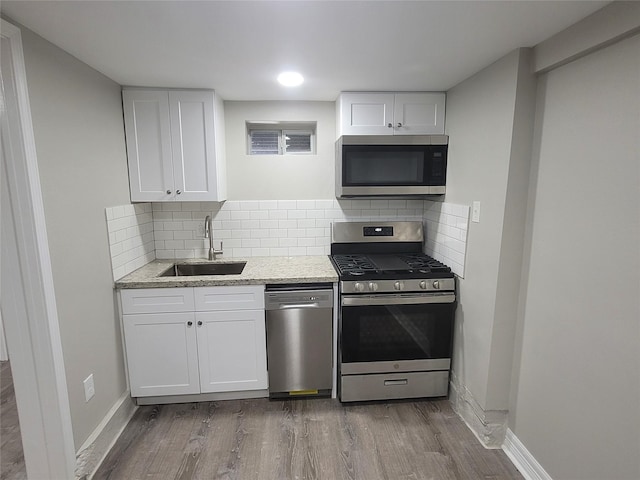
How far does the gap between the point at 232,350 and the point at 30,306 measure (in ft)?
3.78

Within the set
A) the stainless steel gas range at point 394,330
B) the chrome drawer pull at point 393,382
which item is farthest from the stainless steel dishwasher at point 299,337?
the chrome drawer pull at point 393,382

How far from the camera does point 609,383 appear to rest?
1.30 m

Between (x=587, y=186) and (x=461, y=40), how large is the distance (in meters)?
0.88

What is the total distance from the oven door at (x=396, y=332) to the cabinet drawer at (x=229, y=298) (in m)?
0.58

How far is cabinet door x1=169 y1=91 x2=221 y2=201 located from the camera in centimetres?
230

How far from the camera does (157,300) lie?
214 centimetres

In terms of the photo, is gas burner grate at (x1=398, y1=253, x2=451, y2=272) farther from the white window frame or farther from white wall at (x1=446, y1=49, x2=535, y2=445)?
the white window frame

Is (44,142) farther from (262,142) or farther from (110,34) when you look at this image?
(262,142)

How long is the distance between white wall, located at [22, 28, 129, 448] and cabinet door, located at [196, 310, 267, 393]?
535 millimetres

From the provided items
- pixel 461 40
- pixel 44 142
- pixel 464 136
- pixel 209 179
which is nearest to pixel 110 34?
pixel 44 142

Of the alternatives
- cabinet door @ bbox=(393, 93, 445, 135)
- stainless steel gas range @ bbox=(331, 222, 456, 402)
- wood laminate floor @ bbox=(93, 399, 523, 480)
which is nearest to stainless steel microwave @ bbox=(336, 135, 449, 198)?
cabinet door @ bbox=(393, 93, 445, 135)

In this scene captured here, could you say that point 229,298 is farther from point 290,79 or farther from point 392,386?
point 290,79

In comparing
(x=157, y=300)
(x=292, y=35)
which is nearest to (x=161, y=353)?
(x=157, y=300)

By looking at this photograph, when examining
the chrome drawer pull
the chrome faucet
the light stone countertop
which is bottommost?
the chrome drawer pull
